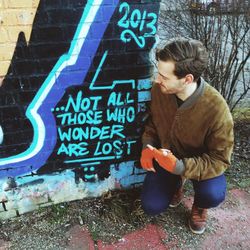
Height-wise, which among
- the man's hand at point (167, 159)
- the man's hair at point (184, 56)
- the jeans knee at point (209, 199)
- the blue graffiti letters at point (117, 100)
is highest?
the man's hair at point (184, 56)

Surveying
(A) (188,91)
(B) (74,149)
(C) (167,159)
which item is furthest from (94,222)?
(A) (188,91)

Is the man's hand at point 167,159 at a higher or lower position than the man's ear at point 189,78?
lower

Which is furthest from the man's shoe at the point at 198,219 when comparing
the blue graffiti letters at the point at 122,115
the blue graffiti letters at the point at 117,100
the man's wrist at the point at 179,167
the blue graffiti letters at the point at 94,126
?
the blue graffiti letters at the point at 117,100

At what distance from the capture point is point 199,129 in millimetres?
2234

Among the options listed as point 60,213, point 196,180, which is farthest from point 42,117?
point 196,180

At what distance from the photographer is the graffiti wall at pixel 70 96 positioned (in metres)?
2.07

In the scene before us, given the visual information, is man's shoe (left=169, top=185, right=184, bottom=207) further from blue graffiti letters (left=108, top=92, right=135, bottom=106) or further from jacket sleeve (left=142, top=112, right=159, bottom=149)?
blue graffiti letters (left=108, top=92, right=135, bottom=106)

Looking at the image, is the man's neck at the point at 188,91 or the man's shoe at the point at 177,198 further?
the man's shoe at the point at 177,198

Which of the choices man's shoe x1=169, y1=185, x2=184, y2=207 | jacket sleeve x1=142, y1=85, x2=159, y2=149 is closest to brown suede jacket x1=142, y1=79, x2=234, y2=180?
jacket sleeve x1=142, y1=85, x2=159, y2=149

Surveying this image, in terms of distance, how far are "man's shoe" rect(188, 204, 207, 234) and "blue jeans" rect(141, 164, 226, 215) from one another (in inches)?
2.9

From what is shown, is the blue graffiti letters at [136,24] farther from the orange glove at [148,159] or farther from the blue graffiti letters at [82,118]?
the orange glove at [148,159]

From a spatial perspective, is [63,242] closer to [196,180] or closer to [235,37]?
[196,180]

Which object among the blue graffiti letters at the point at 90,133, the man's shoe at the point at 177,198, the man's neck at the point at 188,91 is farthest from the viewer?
the man's shoe at the point at 177,198

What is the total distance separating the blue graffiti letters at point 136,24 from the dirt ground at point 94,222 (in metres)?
1.21
